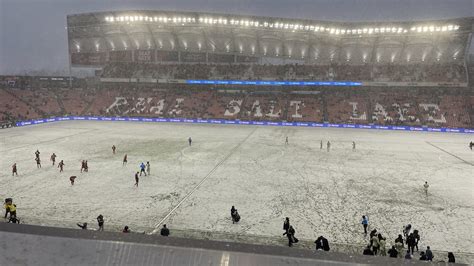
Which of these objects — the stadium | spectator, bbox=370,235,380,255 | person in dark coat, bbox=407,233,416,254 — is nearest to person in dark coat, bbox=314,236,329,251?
the stadium

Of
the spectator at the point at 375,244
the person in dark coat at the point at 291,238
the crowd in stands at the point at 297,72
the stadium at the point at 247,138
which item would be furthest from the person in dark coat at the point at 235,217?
the crowd in stands at the point at 297,72

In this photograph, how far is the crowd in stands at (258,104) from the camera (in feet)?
188

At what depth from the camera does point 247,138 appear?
42656 millimetres

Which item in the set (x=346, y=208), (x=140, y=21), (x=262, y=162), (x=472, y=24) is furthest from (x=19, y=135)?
(x=472, y=24)

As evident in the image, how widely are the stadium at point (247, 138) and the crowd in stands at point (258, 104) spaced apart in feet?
1.33

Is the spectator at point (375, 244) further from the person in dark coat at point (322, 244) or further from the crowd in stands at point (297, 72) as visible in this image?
the crowd in stands at point (297, 72)

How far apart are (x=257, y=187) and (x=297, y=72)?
2015 inches

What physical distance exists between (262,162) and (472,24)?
5030 centimetres

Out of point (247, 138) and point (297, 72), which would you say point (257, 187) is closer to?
point (247, 138)

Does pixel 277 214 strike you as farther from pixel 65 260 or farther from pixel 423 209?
pixel 65 260

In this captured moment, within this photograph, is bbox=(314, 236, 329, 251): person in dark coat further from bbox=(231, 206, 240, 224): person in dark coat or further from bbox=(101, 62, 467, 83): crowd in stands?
bbox=(101, 62, 467, 83): crowd in stands

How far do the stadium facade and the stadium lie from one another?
30 cm

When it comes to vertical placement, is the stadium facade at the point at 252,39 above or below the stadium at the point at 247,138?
above

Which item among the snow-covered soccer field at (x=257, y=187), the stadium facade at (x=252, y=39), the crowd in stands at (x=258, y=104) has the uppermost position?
the stadium facade at (x=252, y=39)
